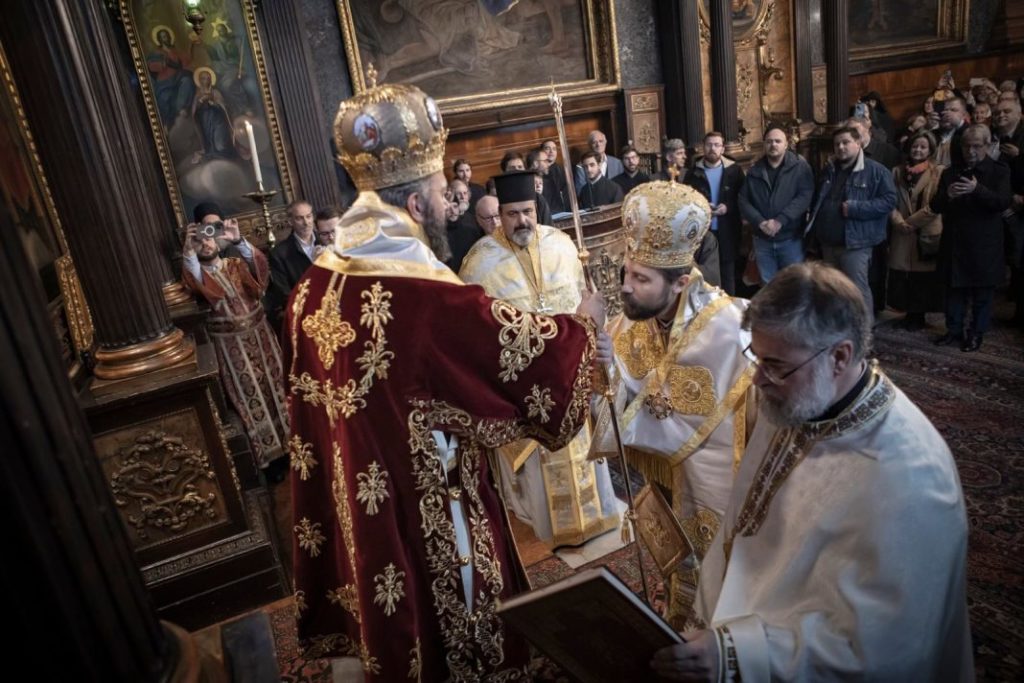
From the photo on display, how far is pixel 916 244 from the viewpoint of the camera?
5.89m

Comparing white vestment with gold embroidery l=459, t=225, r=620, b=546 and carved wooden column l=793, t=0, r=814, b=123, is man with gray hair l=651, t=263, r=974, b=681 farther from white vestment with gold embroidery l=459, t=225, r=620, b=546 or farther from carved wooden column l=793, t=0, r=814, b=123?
carved wooden column l=793, t=0, r=814, b=123

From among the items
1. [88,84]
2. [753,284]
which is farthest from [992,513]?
[88,84]

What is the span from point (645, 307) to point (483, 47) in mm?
7434

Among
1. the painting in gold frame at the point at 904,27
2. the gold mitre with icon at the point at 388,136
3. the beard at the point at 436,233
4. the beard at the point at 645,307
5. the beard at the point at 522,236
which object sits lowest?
the beard at the point at 645,307

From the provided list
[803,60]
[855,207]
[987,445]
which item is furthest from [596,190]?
[803,60]

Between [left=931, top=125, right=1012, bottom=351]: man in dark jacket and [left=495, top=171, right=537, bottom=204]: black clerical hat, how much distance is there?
373cm

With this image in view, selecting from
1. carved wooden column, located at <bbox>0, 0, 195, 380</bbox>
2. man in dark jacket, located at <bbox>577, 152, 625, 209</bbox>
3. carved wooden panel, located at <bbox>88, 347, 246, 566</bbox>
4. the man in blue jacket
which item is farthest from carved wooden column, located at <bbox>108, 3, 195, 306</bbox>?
the man in blue jacket

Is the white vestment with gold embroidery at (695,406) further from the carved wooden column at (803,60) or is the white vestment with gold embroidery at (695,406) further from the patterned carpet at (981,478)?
the carved wooden column at (803,60)

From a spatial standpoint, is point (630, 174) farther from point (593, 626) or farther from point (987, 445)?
point (593, 626)

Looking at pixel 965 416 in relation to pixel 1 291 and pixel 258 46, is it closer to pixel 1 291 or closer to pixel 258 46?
pixel 1 291

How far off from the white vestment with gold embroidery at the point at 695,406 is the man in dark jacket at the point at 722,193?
15.3ft

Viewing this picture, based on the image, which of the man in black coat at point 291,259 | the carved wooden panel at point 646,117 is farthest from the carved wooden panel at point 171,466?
the carved wooden panel at point 646,117

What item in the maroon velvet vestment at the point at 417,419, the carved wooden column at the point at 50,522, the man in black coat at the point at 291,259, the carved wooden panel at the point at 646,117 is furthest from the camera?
the carved wooden panel at the point at 646,117

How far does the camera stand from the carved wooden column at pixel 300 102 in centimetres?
660
